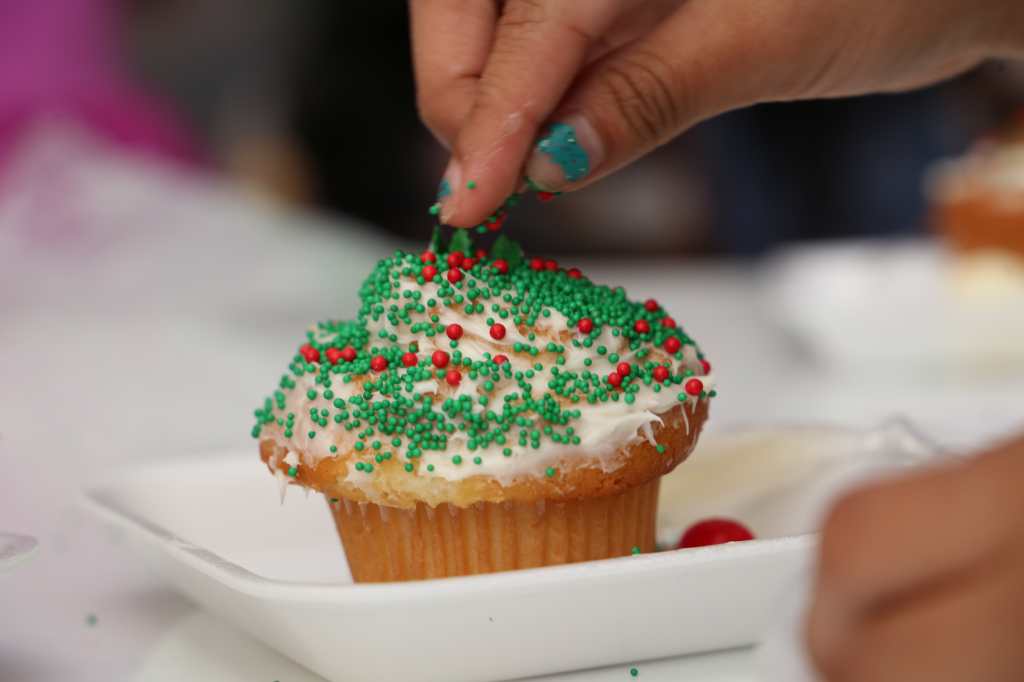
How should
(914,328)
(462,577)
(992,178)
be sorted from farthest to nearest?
(992,178) → (914,328) → (462,577)

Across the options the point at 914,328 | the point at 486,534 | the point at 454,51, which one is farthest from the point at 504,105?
the point at 914,328

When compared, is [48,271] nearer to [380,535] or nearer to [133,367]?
[133,367]

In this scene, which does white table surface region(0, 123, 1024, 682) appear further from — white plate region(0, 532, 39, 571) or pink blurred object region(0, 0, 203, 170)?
pink blurred object region(0, 0, 203, 170)

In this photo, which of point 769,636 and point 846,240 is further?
point 846,240

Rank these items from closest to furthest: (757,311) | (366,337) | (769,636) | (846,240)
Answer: (769,636) < (366,337) < (757,311) < (846,240)

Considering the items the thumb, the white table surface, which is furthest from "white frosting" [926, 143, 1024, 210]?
the thumb

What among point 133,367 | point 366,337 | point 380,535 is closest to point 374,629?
point 380,535

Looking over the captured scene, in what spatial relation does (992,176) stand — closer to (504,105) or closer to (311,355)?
(504,105)

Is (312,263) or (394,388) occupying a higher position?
(312,263)
